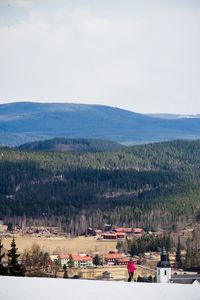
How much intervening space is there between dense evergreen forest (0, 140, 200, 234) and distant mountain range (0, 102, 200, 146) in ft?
178

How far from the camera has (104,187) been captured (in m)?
29.0

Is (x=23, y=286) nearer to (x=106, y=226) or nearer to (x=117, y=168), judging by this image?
(x=106, y=226)

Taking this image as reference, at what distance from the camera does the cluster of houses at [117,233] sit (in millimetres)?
Result: 19678

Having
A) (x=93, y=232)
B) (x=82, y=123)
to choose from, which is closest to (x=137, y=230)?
(x=93, y=232)

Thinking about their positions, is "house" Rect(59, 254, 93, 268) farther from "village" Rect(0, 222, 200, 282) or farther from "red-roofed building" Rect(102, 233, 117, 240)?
"red-roofed building" Rect(102, 233, 117, 240)

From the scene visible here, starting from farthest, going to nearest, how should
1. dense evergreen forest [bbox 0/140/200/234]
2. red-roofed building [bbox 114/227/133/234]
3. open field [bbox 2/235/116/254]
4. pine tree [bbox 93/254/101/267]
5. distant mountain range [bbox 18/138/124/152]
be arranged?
distant mountain range [bbox 18/138/124/152], dense evergreen forest [bbox 0/140/200/234], red-roofed building [bbox 114/227/133/234], open field [bbox 2/235/116/254], pine tree [bbox 93/254/101/267]

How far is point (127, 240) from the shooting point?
17953 millimetres

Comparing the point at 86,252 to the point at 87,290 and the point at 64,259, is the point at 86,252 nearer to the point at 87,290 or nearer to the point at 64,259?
the point at 64,259

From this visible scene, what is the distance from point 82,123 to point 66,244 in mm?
90593

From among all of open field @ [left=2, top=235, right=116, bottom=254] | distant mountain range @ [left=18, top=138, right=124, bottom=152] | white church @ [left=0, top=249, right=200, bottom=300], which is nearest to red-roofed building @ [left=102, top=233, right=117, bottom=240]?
open field @ [left=2, top=235, right=116, bottom=254]

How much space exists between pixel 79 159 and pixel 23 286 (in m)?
29.4

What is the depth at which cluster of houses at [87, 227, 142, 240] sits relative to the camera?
1968 cm

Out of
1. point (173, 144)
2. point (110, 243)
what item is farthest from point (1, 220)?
point (173, 144)

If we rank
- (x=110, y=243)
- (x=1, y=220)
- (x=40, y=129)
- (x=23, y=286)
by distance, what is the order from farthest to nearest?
(x=40, y=129) < (x=1, y=220) < (x=110, y=243) < (x=23, y=286)
